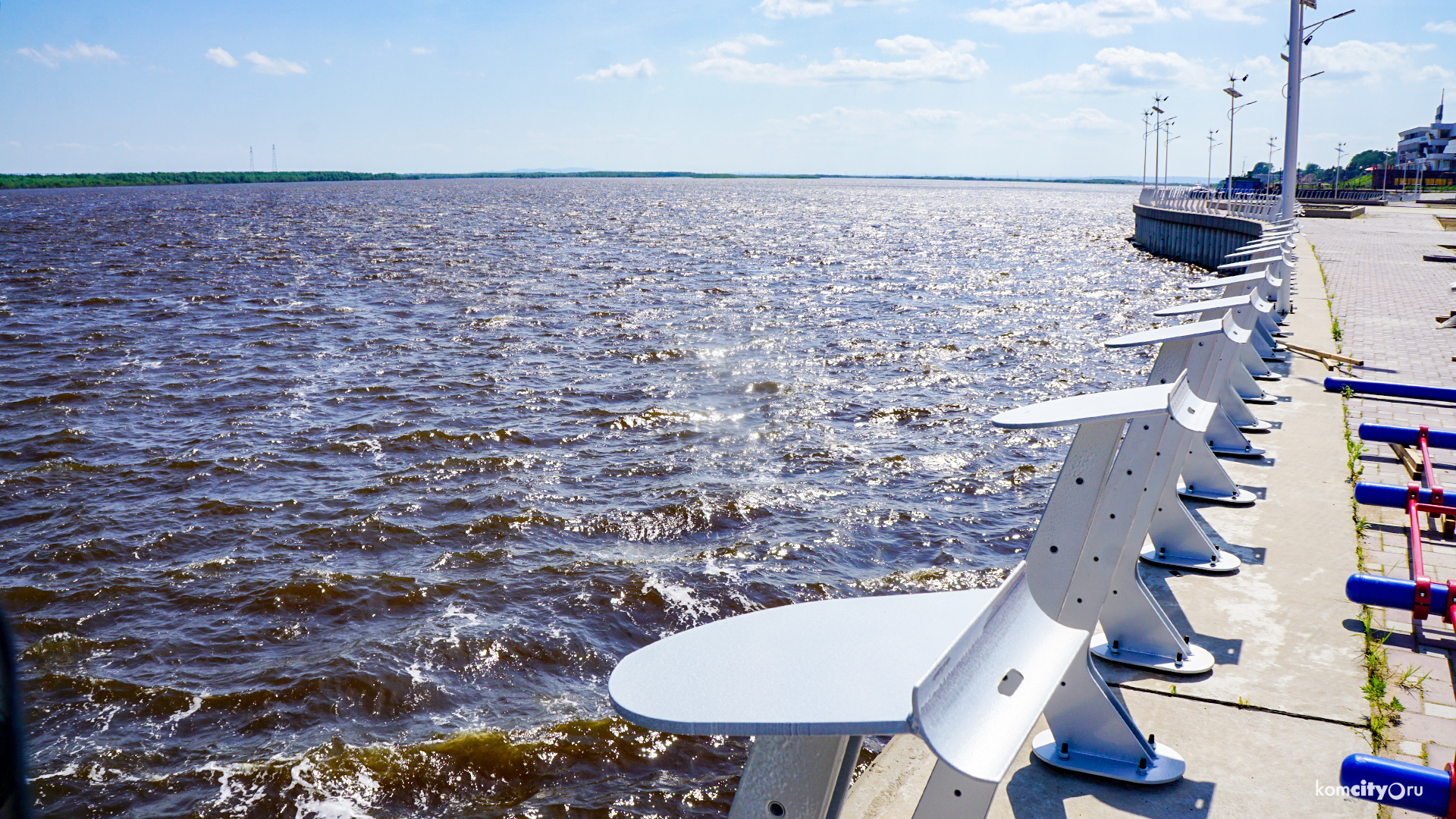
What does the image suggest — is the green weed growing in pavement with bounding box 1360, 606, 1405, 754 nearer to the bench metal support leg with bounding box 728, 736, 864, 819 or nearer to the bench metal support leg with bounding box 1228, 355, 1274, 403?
the bench metal support leg with bounding box 728, 736, 864, 819

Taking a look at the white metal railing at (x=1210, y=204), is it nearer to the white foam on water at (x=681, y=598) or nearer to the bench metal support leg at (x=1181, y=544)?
the bench metal support leg at (x=1181, y=544)

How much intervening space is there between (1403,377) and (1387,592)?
7.64 meters

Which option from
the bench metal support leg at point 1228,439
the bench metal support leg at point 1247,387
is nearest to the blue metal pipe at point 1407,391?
the bench metal support leg at point 1247,387

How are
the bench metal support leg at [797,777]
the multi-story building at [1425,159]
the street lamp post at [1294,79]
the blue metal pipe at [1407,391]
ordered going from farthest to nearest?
the multi-story building at [1425,159] < the street lamp post at [1294,79] < the blue metal pipe at [1407,391] < the bench metal support leg at [797,777]

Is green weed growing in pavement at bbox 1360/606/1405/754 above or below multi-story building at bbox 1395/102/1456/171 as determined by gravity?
below

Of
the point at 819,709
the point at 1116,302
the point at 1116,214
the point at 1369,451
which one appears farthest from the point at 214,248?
the point at 1116,214

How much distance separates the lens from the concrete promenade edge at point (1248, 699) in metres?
3.81

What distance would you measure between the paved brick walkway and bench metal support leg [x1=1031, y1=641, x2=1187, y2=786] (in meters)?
0.84

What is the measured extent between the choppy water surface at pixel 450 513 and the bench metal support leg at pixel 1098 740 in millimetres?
2259

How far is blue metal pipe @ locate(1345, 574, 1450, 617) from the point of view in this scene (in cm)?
482

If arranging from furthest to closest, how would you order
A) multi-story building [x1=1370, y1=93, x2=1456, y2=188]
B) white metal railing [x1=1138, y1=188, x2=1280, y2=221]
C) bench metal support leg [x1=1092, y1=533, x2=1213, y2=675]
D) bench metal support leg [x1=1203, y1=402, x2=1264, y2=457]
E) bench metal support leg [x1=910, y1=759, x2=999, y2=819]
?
multi-story building [x1=1370, y1=93, x2=1456, y2=188], white metal railing [x1=1138, y1=188, x2=1280, y2=221], bench metal support leg [x1=1203, y1=402, x2=1264, y2=457], bench metal support leg [x1=1092, y1=533, x2=1213, y2=675], bench metal support leg [x1=910, y1=759, x2=999, y2=819]

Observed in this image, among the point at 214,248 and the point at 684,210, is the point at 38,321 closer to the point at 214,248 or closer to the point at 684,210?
the point at 214,248

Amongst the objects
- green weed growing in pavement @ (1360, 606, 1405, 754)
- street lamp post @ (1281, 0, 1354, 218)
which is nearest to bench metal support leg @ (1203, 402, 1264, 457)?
green weed growing in pavement @ (1360, 606, 1405, 754)

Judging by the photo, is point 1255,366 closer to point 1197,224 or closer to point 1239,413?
point 1239,413
